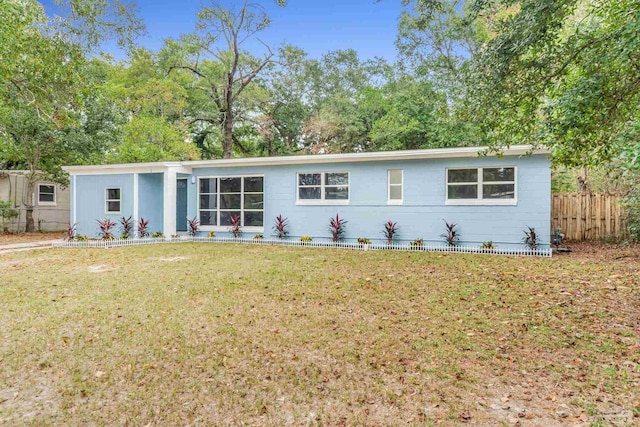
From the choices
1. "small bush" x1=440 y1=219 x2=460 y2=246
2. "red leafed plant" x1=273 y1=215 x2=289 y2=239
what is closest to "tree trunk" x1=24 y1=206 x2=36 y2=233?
"red leafed plant" x1=273 y1=215 x2=289 y2=239

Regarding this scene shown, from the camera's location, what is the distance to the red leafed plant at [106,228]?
13.2 metres

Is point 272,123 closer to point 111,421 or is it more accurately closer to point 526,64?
point 526,64

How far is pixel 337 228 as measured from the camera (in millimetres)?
12195

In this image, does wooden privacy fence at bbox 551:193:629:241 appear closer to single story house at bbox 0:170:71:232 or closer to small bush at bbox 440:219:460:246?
small bush at bbox 440:219:460:246

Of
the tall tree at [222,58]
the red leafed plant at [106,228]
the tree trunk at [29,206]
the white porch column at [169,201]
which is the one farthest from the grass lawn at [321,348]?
the tall tree at [222,58]

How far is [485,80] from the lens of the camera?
5441mm

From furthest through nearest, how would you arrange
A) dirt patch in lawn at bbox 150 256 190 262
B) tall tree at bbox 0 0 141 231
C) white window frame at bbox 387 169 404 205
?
white window frame at bbox 387 169 404 205, dirt patch in lawn at bbox 150 256 190 262, tall tree at bbox 0 0 141 231

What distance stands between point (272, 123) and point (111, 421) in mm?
21599

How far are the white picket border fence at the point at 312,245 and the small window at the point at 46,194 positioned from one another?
8.41m

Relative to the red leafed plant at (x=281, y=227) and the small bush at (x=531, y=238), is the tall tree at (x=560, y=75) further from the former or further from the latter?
the red leafed plant at (x=281, y=227)

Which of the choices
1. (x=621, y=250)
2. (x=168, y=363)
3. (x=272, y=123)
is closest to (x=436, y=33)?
(x=272, y=123)

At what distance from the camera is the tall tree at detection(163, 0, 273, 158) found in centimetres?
2036

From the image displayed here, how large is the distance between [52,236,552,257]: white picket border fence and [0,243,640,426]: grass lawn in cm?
289

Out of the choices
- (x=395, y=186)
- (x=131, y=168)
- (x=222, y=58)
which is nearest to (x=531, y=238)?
(x=395, y=186)
